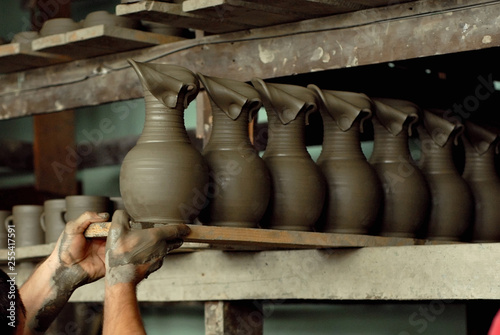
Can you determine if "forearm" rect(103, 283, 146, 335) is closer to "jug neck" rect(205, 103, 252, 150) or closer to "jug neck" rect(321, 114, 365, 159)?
"jug neck" rect(205, 103, 252, 150)

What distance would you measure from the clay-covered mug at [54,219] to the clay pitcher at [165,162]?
119 cm

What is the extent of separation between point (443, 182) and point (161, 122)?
126 centimetres

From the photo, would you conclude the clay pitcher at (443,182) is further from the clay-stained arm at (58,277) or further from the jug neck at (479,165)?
the clay-stained arm at (58,277)

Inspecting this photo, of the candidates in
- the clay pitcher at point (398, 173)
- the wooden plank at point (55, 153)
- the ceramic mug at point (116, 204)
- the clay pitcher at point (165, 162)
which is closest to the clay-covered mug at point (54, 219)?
the ceramic mug at point (116, 204)

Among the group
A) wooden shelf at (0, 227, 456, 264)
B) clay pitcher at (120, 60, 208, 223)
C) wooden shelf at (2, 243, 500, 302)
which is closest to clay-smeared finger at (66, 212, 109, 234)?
wooden shelf at (0, 227, 456, 264)

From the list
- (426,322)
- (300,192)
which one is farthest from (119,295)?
(426,322)

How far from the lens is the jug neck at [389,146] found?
3146 mm

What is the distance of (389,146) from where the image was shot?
315 centimetres

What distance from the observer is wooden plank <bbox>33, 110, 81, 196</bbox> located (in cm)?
525

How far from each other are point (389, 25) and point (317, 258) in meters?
0.84

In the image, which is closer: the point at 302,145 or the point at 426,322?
the point at 302,145

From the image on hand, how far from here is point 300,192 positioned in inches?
108

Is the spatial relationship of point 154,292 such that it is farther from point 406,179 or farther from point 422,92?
point 422,92

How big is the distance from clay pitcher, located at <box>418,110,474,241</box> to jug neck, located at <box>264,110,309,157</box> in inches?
25.1
